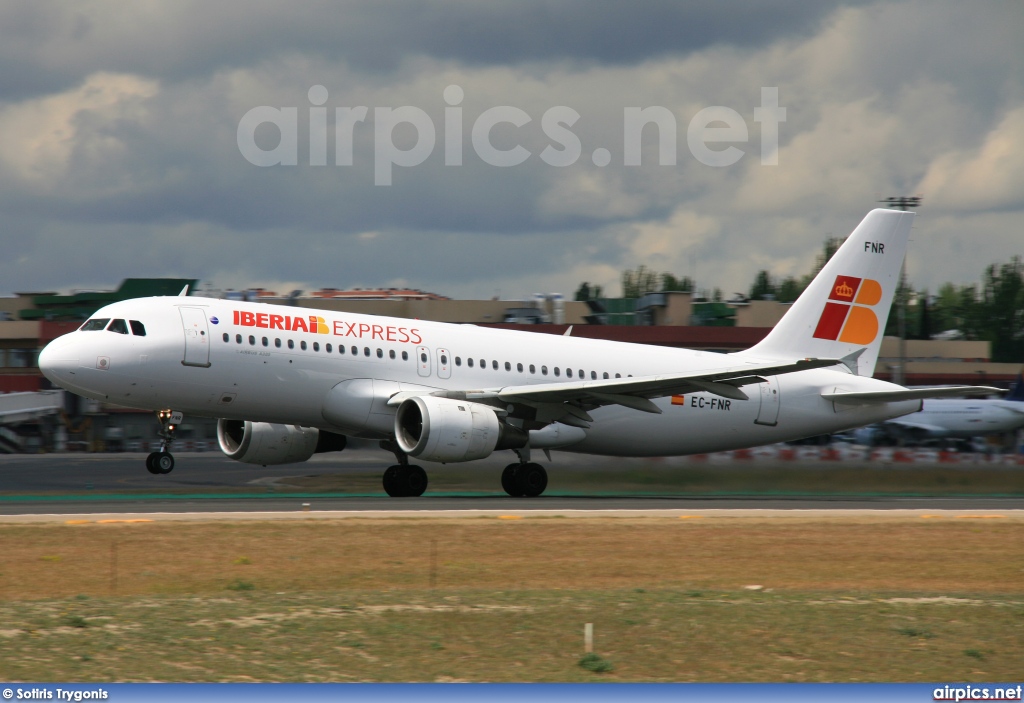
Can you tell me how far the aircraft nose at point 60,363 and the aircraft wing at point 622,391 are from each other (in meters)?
7.26

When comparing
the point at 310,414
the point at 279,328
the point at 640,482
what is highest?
the point at 279,328

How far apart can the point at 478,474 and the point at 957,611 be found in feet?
64.7

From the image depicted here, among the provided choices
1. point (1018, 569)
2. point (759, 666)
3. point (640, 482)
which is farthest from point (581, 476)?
point (759, 666)

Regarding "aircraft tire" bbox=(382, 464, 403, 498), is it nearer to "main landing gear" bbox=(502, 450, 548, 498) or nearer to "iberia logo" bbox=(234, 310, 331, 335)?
"main landing gear" bbox=(502, 450, 548, 498)

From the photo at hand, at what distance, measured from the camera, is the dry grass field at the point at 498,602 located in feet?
39.2

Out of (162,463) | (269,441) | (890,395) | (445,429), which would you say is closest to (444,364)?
(445,429)

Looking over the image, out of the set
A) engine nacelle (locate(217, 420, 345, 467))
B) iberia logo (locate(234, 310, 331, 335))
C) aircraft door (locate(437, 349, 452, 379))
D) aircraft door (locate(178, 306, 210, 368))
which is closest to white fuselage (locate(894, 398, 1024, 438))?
aircraft door (locate(437, 349, 452, 379))

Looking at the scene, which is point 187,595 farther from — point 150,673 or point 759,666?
point 759,666

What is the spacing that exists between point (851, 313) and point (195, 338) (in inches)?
785

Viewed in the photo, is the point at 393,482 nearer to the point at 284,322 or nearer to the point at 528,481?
the point at 528,481

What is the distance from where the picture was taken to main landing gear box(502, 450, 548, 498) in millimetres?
30547

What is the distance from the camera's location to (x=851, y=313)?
36219mm

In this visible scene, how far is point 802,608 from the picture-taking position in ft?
47.8

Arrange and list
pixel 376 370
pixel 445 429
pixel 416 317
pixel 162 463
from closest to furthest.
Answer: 1. pixel 162 463
2. pixel 445 429
3. pixel 376 370
4. pixel 416 317
